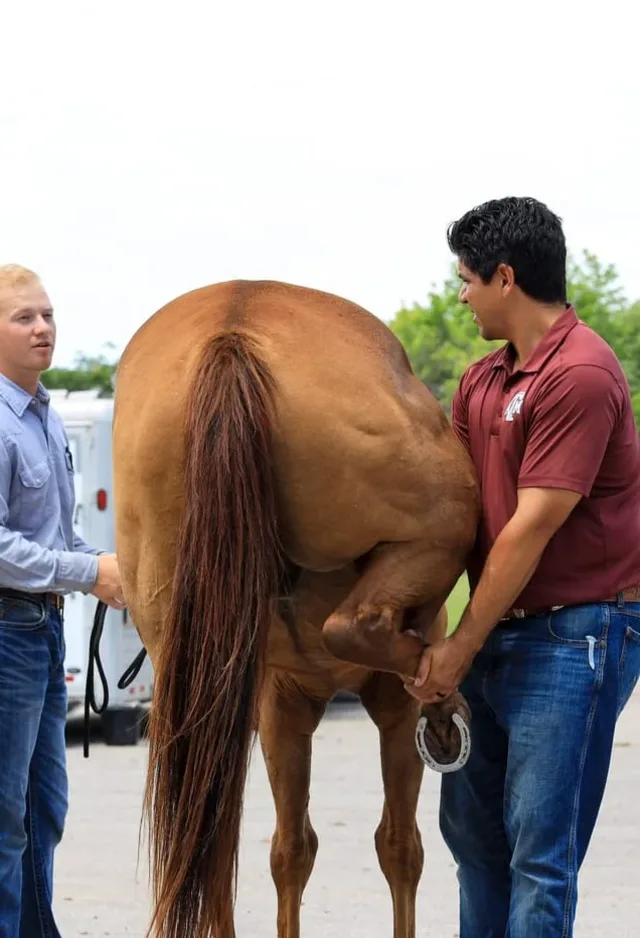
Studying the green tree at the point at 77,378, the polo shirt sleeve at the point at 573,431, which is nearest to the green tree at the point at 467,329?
the green tree at the point at 77,378

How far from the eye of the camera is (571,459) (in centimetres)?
270

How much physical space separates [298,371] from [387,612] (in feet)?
1.73

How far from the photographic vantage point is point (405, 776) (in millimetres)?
3766

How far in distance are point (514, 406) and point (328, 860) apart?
10.5ft

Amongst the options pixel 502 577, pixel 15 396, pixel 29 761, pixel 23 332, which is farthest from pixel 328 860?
pixel 502 577

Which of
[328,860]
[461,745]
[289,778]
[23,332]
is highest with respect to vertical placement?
[23,332]

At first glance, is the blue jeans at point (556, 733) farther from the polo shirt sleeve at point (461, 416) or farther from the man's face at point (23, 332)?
the man's face at point (23, 332)

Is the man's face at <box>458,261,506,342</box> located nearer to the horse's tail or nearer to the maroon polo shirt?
the maroon polo shirt

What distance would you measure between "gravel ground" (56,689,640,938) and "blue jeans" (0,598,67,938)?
95 centimetres

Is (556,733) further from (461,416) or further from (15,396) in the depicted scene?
(15,396)

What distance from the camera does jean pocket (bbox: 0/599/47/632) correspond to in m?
3.35

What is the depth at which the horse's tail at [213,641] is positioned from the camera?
267 centimetres

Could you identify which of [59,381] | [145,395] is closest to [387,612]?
[145,395]

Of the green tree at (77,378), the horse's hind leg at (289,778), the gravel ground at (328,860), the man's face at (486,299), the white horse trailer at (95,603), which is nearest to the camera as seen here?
the man's face at (486,299)
